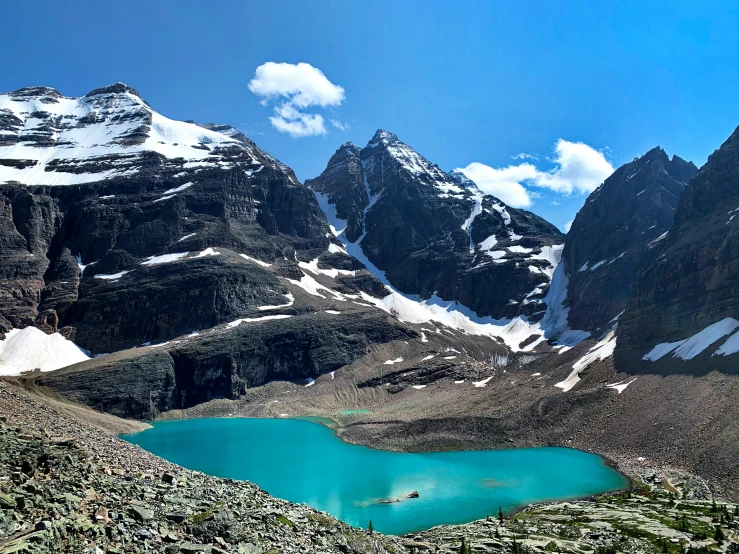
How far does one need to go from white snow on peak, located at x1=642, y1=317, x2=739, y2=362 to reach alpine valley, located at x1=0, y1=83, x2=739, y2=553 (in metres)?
0.46

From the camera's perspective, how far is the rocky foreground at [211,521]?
48.6 ft

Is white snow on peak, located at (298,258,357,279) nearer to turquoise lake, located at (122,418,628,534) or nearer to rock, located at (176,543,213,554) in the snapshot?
turquoise lake, located at (122,418,628,534)

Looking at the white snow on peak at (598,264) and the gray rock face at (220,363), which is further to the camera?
the white snow on peak at (598,264)

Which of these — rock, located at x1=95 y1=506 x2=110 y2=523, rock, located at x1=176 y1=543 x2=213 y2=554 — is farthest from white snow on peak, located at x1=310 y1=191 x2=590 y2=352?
rock, located at x1=95 y1=506 x2=110 y2=523

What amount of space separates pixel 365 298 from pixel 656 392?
108336 mm

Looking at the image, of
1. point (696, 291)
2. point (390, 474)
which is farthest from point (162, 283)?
point (696, 291)

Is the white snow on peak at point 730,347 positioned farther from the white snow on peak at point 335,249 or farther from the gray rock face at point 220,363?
the white snow on peak at point 335,249

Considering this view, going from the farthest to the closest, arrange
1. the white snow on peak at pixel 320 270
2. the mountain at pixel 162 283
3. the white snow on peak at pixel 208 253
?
the white snow on peak at pixel 320 270 → the white snow on peak at pixel 208 253 → the mountain at pixel 162 283

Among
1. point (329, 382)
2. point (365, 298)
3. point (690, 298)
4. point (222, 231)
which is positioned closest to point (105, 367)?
point (329, 382)

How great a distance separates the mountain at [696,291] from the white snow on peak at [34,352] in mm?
112850

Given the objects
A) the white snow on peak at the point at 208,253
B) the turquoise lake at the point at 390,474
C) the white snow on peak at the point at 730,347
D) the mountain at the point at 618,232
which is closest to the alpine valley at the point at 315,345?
the white snow on peak at the point at 730,347

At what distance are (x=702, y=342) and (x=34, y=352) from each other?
127 meters

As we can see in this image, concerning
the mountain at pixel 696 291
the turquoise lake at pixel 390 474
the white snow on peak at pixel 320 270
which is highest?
the white snow on peak at pixel 320 270

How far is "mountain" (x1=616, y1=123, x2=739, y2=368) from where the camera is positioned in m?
69.5
